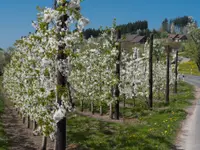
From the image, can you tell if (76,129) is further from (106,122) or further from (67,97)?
(67,97)

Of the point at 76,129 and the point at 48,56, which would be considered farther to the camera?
the point at 76,129

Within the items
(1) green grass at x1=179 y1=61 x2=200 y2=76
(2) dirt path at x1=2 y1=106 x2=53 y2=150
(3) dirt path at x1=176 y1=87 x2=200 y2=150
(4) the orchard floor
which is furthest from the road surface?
(1) green grass at x1=179 y1=61 x2=200 y2=76

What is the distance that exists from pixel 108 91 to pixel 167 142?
513 inches

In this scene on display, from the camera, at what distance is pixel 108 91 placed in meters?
28.1

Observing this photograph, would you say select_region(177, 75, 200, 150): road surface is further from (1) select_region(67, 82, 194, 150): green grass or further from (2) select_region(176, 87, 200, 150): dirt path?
(1) select_region(67, 82, 194, 150): green grass

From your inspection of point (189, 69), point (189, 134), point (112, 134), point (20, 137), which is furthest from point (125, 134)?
point (189, 69)

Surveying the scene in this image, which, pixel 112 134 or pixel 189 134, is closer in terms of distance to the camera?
pixel 189 134

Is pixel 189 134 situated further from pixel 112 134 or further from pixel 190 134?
pixel 112 134

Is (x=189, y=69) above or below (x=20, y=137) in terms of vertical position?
above


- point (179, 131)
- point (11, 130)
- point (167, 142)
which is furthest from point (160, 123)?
point (11, 130)

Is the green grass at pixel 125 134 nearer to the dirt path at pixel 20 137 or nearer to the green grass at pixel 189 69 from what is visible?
the dirt path at pixel 20 137

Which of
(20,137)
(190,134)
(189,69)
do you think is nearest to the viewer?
(190,134)

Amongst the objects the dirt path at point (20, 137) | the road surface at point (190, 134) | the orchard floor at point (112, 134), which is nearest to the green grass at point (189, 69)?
the orchard floor at point (112, 134)

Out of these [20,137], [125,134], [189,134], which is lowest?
[20,137]
